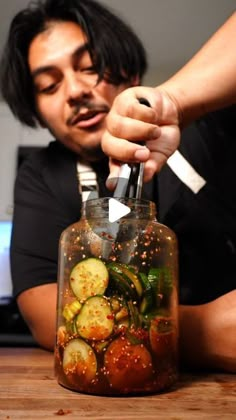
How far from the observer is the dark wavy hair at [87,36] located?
3.40 feet

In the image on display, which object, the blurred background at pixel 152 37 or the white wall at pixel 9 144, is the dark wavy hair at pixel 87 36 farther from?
the white wall at pixel 9 144

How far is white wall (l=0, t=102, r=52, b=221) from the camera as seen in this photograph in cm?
256

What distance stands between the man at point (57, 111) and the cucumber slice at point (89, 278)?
0.28 meters

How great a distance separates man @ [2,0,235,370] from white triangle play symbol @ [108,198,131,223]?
0.30m

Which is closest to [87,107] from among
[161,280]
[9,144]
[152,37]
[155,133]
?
[155,133]

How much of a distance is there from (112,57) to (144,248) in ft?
2.26

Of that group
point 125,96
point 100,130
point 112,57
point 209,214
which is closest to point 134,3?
point 112,57

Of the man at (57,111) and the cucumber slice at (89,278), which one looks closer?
the cucumber slice at (89,278)

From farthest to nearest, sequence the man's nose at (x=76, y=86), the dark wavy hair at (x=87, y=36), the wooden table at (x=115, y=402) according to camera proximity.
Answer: the dark wavy hair at (x=87, y=36), the man's nose at (x=76, y=86), the wooden table at (x=115, y=402)

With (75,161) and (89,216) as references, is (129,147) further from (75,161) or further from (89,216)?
(75,161)

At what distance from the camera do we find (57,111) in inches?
38.9

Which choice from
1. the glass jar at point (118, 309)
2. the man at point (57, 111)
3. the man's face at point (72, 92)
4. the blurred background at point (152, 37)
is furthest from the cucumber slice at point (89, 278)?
the blurred background at point (152, 37)

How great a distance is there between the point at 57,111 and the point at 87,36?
0.20 meters

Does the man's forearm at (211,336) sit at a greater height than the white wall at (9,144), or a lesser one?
lesser
